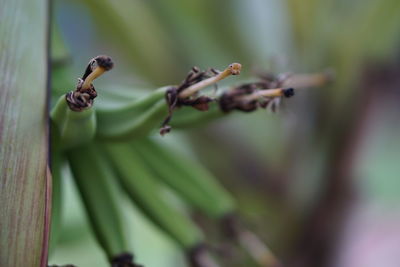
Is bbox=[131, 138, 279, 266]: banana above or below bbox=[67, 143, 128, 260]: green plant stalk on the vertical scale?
above

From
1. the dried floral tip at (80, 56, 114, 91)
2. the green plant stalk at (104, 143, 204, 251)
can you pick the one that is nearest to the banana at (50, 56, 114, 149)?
the dried floral tip at (80, 56, 114, 91)

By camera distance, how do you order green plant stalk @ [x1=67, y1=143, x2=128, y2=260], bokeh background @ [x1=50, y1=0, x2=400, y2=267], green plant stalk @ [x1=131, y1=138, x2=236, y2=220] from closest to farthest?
green plant stalk @ [x1=67, y1=143, x2=128, y2=260] < green plant stalk @ [x1=131, y1=138, x2=236, y2=220] < bokeh background @ [x1=50, y1=0, x2=400, y2=267]

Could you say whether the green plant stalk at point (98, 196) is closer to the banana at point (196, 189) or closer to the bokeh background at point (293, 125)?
the banana at point (196, 189)


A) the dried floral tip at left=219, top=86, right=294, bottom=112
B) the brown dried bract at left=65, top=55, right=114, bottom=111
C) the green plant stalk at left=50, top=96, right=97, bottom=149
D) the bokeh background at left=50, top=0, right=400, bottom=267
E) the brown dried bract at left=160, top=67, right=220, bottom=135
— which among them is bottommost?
the brown dried bract at left=65, top=55, right=114, bottom=111

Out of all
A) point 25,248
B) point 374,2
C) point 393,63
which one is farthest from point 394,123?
point 25,248

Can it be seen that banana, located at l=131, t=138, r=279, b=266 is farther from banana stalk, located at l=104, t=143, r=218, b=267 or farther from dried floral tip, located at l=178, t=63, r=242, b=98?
dried floral tip, located at l=178, t=63, r=242, b=98

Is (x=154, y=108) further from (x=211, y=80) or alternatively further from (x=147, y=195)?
(x=147, y=195)

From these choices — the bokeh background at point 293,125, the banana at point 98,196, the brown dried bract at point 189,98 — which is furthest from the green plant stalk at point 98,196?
the bokeh background at point 293,125
